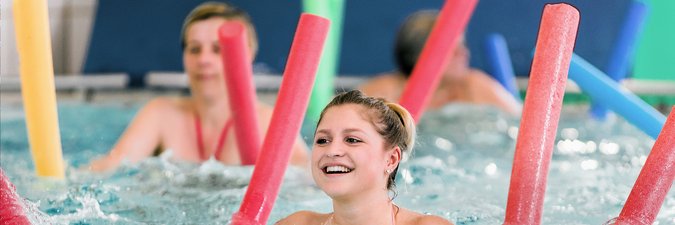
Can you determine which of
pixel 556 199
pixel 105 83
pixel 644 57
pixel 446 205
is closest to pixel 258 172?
pixel 446 205

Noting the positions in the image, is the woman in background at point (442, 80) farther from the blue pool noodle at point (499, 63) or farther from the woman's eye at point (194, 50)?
the woman's eye at point (194, 50)

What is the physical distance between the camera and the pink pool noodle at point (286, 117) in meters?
2.31

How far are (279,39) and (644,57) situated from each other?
7.47 ft

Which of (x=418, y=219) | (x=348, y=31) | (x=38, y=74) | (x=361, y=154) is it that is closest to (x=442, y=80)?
(x=348, y=31)

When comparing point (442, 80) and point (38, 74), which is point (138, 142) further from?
point (442, 80)

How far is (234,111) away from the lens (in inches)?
120

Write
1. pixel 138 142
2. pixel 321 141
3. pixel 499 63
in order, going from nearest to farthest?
pixel 321 141 < pixel 138 142 < pixel 499 63

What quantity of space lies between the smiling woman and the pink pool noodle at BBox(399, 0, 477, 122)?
0.81 meters

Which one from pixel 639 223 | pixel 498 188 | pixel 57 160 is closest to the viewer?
pixel 639 223

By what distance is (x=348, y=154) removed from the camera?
214 cm

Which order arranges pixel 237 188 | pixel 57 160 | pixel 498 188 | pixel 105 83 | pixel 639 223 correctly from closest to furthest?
pixel 639 223 → pixel 57 160 → pixel 237 188 → pixel 498 188 → pixel 105 83

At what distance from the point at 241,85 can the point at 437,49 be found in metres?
0.65

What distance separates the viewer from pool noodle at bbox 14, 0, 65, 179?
2.67 m

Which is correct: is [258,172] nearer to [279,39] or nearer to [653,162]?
[653,162]
